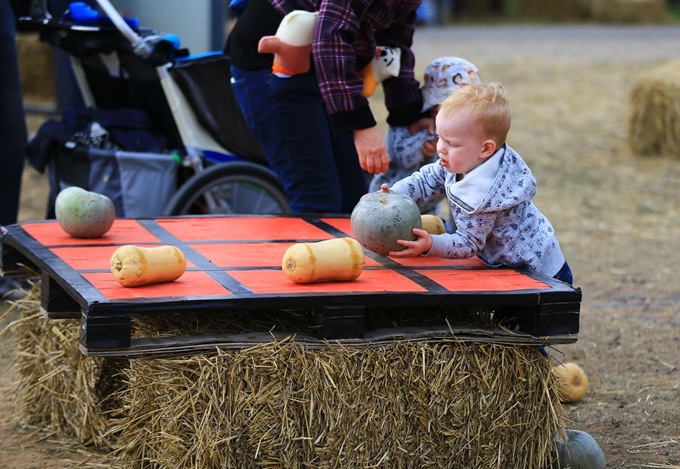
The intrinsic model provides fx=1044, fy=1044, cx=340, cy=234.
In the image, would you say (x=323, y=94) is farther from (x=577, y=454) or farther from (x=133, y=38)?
(x=133, y=38)

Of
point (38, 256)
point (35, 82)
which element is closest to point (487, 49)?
point (35, 82)

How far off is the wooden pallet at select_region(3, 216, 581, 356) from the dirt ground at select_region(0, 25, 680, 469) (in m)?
0.19

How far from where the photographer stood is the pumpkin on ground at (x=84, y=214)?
329 cm

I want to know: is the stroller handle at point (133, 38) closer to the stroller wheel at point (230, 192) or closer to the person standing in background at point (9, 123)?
the person standing in background at point (9, 123)

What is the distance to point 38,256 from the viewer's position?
304 cm

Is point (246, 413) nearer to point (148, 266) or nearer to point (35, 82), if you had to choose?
point (148, 266)

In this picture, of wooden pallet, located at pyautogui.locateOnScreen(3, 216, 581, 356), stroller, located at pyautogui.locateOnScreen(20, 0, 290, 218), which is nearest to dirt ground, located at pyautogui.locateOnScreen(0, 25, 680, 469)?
wooden pallet, located at pyautogui.locateOnScreen(3, 216, 581, 356)

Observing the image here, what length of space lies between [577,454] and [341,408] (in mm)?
754

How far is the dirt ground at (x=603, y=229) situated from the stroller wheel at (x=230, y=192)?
116cm

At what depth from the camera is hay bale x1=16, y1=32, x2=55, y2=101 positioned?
10578mm

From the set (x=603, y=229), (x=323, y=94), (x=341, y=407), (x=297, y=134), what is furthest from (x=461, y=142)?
(x=603, y=229)

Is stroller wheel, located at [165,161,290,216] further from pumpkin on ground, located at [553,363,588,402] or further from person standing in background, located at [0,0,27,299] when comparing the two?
pumpkin on ground, located at [553,363,588,402]

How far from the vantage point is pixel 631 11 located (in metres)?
21.2

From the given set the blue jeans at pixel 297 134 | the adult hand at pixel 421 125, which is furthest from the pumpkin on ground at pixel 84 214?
the adult hand at pixel 421 125
